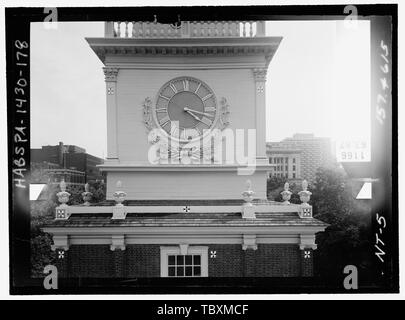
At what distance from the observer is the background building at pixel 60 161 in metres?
4.49

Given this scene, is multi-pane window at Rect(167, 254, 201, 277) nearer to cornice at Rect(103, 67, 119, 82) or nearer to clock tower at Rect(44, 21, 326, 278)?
clock tower at Rect(44, 21, 326, 278)

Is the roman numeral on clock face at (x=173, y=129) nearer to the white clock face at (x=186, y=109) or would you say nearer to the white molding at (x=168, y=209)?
the white clock face at (x=186, y=109)

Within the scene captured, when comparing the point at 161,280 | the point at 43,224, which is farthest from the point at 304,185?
the point at 43,224

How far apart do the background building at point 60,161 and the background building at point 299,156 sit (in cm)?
200

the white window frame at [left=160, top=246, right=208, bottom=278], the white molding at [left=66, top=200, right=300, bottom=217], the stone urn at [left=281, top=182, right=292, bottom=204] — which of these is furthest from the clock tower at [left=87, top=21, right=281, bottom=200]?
the white window frame at [left=160, top=246, right=208, bottom=278]

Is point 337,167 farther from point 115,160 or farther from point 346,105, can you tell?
point 115,160

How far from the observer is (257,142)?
4.63 metres

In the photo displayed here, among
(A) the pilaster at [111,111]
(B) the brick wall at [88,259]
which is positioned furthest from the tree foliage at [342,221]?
(B) the brick wall at [88,259]

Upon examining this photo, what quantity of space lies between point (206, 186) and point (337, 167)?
143cm

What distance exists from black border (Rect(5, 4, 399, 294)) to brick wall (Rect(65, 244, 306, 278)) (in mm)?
79

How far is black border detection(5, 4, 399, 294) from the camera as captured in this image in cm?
438

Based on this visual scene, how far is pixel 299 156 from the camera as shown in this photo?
177 inches

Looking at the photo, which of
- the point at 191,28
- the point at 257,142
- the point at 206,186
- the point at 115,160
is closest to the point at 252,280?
the point at 206,186

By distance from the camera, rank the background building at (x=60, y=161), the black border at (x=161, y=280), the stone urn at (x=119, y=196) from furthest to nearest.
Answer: the stone urn at (x=119, y=196), the background building at (x=60, y=161), the black border at (x=161, y=280)
